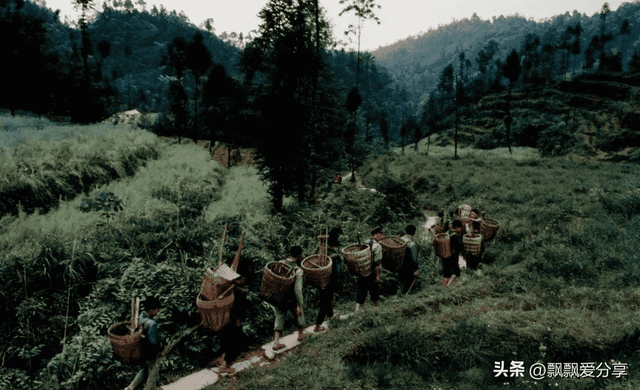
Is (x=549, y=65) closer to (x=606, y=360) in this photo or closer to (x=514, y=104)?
(x=514, y=104)

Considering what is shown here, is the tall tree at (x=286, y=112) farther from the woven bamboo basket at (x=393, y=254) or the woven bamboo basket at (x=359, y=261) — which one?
the woven bamboo basket at (x=359, y=261)

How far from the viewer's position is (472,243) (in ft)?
27.1

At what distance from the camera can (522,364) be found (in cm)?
413

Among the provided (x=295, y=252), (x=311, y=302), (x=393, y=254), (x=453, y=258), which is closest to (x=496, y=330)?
(x=393, y=254)

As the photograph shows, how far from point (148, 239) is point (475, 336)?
23.1 feet

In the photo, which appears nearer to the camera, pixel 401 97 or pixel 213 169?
pixel 213 169

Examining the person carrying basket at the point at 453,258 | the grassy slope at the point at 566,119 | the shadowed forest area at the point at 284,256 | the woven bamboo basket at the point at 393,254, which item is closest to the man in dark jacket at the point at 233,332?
the shadowed forest area at the point at 284,256

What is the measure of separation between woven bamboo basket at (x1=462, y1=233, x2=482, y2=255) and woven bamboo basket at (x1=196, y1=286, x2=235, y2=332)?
606 centimetres

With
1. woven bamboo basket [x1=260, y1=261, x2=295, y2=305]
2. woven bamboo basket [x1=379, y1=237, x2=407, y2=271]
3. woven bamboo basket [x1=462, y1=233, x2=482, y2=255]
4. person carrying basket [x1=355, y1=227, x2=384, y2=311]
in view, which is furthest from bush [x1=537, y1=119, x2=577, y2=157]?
woven bamboo basket [x1=260, y1=261, x2=295, y2=305]

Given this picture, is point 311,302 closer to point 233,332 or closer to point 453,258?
point 233,332

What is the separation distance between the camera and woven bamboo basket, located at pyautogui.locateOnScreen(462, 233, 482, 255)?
824 centimetres

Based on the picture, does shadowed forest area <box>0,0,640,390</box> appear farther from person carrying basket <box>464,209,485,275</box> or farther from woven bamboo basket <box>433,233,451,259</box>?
woven bamboo basket <box>433,233,451,259</box>

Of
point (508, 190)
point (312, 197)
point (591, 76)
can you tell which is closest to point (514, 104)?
point (591, 76)

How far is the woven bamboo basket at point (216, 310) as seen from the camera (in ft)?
15.1
